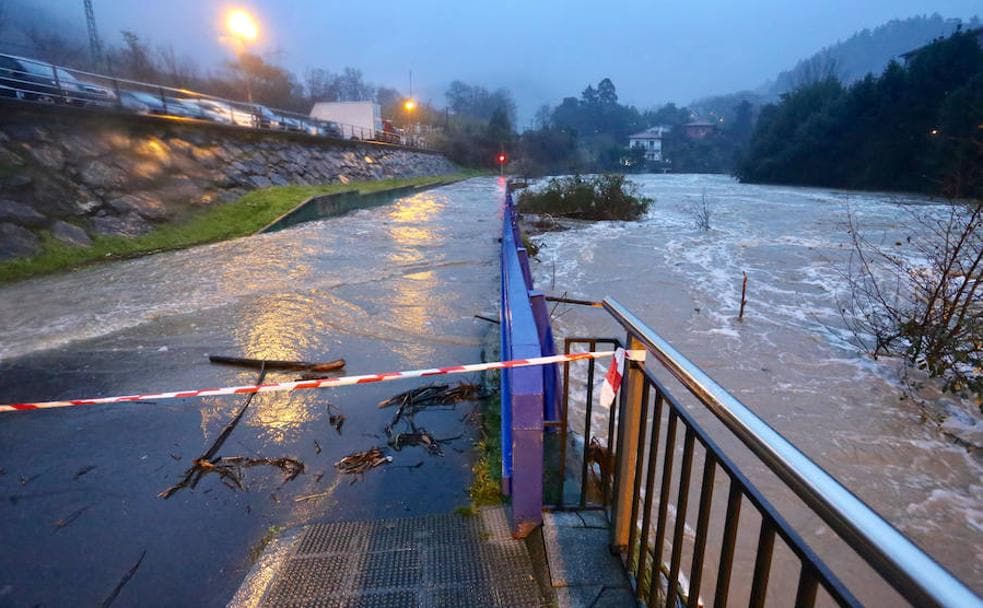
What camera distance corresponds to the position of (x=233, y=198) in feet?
48.2

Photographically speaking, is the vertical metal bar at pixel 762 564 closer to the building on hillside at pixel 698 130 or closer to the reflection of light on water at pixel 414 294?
the reflection of light on water at pixel 414 294

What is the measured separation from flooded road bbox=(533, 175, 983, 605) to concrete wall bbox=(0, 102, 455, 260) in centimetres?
941

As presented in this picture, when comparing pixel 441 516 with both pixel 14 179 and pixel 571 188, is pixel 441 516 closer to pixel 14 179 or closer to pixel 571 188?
pixel 14 179

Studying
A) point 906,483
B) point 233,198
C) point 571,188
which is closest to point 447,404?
point 906,483

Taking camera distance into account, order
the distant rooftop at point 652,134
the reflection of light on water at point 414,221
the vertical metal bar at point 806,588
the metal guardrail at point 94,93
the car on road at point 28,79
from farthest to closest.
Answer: the distant rooftop at point 652,134
the reflection of light on water at point 414,221
the metal guardrail at point 94,93
the car on road at point 28,79
the vertical metal bar at point 806,588

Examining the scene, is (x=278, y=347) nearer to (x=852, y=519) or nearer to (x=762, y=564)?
(x=762, y=564)

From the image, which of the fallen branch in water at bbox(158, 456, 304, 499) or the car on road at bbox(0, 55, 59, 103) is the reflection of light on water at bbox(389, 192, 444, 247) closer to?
the car on road at bbox(0, 55, 59, 103)

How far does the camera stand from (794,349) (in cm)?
762

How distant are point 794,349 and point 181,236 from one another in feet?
41.3

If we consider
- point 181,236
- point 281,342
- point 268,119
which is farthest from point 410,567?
point 268,119

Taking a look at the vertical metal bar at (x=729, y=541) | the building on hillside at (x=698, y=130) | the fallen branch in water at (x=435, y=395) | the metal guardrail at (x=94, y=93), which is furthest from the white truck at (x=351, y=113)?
the building on hillside at (x=698, y=130)

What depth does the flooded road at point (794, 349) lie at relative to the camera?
4.38 metres

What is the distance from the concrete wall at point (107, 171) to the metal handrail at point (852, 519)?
1141cm

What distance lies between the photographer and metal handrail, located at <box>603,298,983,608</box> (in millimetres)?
678
